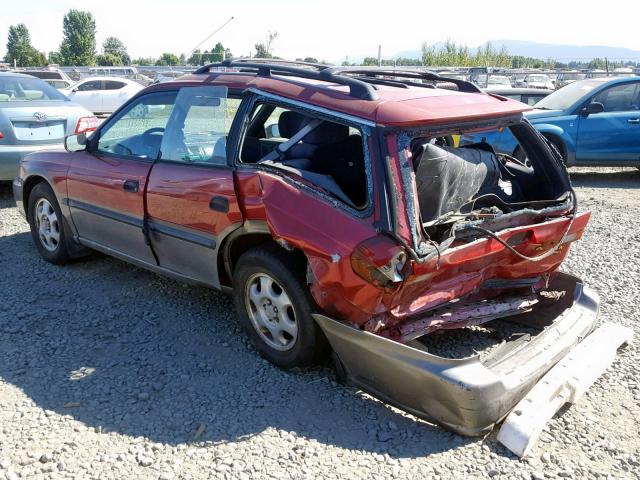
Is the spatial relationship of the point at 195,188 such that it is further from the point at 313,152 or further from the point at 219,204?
the point at 313,152

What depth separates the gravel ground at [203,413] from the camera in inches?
119

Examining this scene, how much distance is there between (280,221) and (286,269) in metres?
0.30

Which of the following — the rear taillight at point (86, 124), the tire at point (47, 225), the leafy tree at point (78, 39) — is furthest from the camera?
the leafy tree at point (78, 39)

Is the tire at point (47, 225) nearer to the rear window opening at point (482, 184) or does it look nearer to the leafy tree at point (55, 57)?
the rear window opening at point (482, 184)

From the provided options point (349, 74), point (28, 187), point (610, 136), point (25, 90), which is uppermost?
point (349, 74)

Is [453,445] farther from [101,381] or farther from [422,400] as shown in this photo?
[101,381]

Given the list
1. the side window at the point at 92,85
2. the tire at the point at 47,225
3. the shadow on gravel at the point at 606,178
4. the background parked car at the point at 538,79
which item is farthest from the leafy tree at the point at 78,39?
the tire at the point at 47,225

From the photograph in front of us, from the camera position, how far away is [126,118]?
5008mm

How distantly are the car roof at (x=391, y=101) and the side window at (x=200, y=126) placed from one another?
0.11m

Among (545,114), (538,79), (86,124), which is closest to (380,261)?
(86,124)

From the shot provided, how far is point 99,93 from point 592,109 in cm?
1741

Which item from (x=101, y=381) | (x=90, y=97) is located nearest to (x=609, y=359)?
(x=101, y=381)

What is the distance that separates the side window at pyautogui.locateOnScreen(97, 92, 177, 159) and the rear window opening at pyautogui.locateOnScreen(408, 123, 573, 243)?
6.42 feet

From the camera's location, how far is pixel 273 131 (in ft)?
15.1
